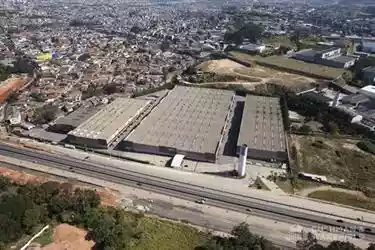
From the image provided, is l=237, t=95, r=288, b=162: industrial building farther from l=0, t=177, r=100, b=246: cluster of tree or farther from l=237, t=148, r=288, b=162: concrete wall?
l=0, t=177, r=100, b=246: cluster of tree

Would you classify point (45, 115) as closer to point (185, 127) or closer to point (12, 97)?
point (12, 97)

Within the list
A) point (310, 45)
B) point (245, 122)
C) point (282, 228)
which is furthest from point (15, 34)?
point (282, 228)

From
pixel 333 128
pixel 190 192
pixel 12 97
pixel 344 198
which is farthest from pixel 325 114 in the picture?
pixel 12 97

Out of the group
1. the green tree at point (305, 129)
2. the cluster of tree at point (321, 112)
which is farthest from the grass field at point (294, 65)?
the green tree at point (305, 129)

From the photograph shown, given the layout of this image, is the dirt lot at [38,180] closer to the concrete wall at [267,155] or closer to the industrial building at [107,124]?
the industrial building at [107,124]

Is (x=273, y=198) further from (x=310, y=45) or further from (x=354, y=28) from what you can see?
(x=354, y=28)
